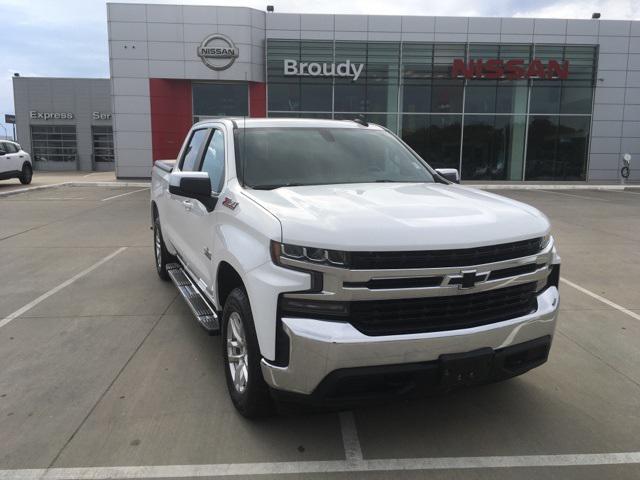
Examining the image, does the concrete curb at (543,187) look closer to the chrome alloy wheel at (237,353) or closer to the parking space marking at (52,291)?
the parking space marking at (52,291)

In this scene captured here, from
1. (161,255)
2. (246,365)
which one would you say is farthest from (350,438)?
(161,255)

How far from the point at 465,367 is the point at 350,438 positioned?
86 cm

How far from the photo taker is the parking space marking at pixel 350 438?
3.01m

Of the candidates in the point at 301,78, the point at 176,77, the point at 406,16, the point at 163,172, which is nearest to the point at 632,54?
the point at 406,16

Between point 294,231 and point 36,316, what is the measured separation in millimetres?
3803

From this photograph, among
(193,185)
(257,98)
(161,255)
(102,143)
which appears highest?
(257,98)

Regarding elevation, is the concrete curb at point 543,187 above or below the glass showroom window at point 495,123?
below

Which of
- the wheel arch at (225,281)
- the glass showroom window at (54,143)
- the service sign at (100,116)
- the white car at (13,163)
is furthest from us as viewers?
the glass showroom window at (54,143)

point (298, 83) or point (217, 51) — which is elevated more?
point (217, 51)

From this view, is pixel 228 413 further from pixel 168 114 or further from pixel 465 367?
pixel 168 114

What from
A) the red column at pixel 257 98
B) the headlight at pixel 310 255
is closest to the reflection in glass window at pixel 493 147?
the red column at pixel 257 98

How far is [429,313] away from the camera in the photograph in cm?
284

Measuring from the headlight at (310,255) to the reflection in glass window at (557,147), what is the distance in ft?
81.5

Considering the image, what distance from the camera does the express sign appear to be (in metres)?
24.0
